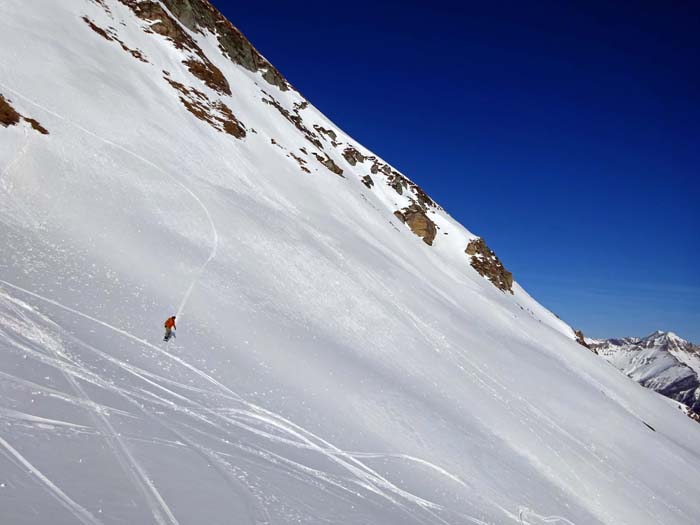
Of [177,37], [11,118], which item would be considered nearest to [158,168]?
[11,118]

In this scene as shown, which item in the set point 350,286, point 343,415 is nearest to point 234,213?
point 350,286

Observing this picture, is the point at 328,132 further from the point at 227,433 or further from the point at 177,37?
the point at 227,433

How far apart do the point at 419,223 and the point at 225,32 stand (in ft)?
162

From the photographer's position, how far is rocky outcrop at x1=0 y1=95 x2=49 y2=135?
91.1ft

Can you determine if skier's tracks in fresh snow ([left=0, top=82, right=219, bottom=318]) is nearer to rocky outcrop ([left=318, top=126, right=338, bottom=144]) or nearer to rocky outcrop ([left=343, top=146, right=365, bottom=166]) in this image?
rocky outcrop ([left=343, top=146, right=365, bottom=166])

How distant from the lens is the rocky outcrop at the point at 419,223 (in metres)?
76.4

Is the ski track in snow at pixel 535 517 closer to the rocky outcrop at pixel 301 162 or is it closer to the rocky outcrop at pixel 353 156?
the rocky outcrop at pixel 301 162

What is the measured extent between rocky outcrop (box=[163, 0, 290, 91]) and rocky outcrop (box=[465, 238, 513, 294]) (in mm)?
49199

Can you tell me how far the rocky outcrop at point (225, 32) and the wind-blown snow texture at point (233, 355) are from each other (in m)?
20.8

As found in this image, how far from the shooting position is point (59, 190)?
26.3m

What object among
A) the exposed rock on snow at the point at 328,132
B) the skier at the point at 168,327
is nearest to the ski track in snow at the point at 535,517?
the skier at the point at 168,327

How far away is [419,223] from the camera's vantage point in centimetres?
7738

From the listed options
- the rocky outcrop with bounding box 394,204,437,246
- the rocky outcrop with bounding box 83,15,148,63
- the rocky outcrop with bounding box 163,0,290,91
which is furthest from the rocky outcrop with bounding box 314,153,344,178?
the rocky outcrop with bounding box 163,0,290,91

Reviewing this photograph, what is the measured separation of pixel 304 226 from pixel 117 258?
2025 centimetres
